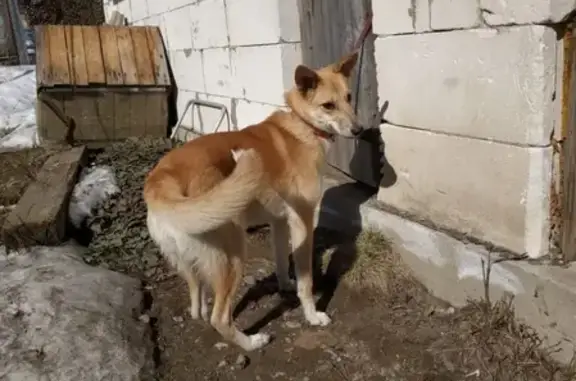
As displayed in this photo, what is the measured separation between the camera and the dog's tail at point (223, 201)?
203 cm

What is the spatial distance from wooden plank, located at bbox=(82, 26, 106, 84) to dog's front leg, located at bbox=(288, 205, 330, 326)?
14.9 ft

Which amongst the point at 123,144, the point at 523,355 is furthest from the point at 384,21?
the point at 123,144

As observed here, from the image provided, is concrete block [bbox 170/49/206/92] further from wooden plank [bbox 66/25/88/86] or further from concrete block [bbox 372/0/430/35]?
concrete block [bbox 372/0/430/35]

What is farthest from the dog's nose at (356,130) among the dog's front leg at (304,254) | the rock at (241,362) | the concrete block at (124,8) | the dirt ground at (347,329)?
the concrete block at (124,8)

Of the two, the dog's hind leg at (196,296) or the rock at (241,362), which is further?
the dog's hind leg at (196,296)

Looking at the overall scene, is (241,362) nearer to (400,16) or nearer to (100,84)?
(400,16)

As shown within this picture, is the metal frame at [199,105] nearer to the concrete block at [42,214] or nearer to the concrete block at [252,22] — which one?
the concrete block at [252,22]

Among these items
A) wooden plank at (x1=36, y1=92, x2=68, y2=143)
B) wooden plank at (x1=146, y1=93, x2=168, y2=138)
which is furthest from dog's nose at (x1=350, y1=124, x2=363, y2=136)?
wooden plank at (x1=36, y1=92, x2=68, y2=143)

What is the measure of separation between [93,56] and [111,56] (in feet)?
0.69

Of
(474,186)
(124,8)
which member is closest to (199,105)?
(124,8)

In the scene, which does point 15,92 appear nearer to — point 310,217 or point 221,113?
point 221,113

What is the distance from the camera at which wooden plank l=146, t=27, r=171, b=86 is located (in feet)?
23.0

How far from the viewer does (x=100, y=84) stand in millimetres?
6625

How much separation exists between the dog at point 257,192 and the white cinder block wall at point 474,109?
1.11 ft
